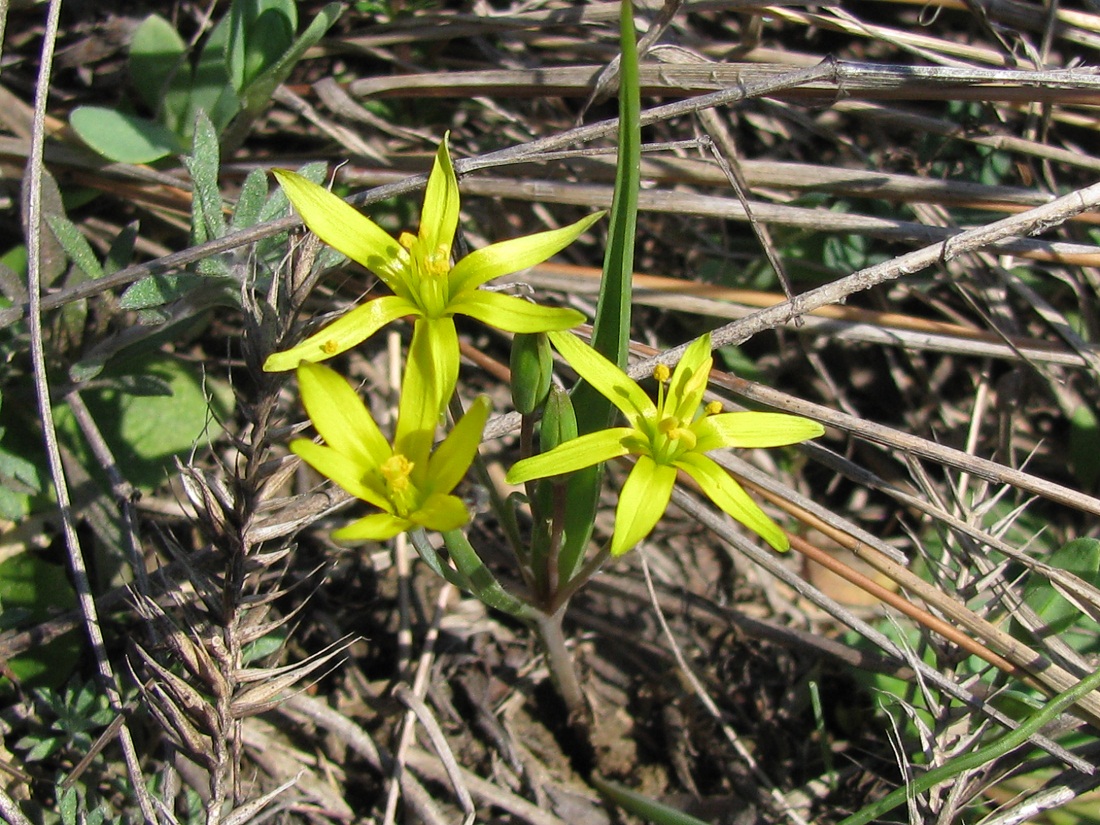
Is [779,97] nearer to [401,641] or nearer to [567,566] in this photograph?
[567,566]

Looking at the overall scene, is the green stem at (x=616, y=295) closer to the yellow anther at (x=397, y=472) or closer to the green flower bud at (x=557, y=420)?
the green flower bud at (x=557, y=420)

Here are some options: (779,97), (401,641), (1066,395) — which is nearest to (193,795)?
(401,641)

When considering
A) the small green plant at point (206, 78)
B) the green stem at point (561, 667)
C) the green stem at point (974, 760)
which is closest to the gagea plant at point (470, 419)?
the green stem at point (561, 667)

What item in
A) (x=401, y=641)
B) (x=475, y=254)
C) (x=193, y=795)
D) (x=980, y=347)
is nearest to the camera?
(x=475, y=254)

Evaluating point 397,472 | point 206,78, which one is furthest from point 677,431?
point 206,78

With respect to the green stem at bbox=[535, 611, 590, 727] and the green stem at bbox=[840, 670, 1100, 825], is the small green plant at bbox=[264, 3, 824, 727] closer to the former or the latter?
the green stem at bbox=[535, 611, 590, 727]

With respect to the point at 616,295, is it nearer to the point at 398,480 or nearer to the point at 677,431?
the point at 677,431
